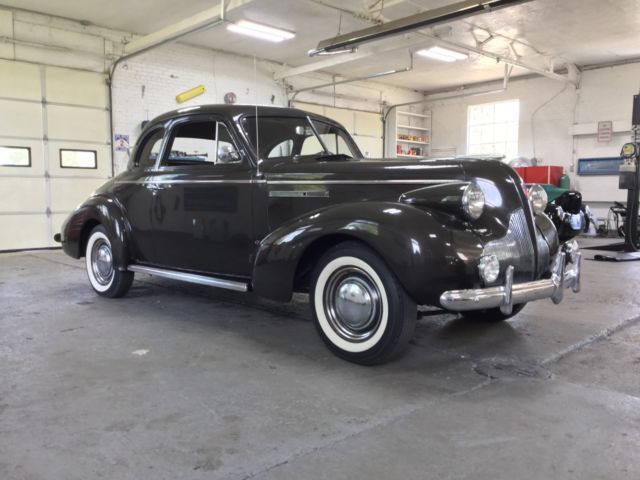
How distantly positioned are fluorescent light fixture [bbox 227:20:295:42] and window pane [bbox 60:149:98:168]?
3.62 m

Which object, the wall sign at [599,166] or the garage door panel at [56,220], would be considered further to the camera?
the wall sign at [599,166]

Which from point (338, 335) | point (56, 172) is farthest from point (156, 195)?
point (56, 172)

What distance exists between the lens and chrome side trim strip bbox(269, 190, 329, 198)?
11.3 feet

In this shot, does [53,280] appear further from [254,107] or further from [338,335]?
[338,335]

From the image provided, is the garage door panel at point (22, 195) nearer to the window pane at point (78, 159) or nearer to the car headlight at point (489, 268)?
the window pane at point (78, 159)

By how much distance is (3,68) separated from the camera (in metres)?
8.79

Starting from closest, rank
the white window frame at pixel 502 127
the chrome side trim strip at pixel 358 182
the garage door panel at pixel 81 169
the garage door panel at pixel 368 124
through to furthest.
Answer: the chrome side trim strip at pixel 358 182
the garage door panel at pixel 81 169
the garage door panel at pixel 368 124
the white window frame at pixel 502 127

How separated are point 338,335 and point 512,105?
13711 millimetres

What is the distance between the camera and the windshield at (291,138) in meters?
3.87

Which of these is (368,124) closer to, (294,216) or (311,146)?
(311,146)

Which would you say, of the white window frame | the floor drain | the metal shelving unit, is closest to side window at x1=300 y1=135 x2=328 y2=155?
the floor drain

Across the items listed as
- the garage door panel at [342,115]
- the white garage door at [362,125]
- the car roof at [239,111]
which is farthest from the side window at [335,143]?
the garage door panel at [342,115]

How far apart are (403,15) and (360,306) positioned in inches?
306

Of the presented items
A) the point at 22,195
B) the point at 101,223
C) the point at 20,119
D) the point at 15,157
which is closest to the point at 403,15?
the point at 101,223
